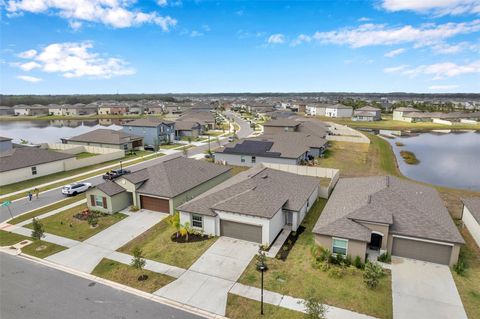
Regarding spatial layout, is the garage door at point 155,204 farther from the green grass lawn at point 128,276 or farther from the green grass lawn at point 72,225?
the green grass lawn at point 128,276

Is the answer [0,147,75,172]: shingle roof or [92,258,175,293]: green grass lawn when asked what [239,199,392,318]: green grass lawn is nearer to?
[92,258,175,293]: green grass lawn

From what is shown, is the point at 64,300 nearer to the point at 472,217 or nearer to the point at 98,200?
the point at 98,200

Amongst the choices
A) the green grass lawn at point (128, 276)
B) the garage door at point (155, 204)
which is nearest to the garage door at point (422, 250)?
the green grass lawn at point (128, 276)

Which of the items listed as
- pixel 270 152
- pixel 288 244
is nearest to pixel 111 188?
pixel 288 244

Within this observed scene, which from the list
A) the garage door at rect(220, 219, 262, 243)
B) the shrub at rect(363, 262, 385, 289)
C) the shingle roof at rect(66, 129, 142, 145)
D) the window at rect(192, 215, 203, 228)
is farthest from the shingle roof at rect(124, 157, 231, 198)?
the shingle roof at rect(66, 129, 142, 145)

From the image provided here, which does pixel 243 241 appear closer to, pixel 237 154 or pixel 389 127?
pixel 237 154

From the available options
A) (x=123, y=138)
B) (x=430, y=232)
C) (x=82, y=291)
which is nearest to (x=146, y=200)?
(x=82, y=291)
